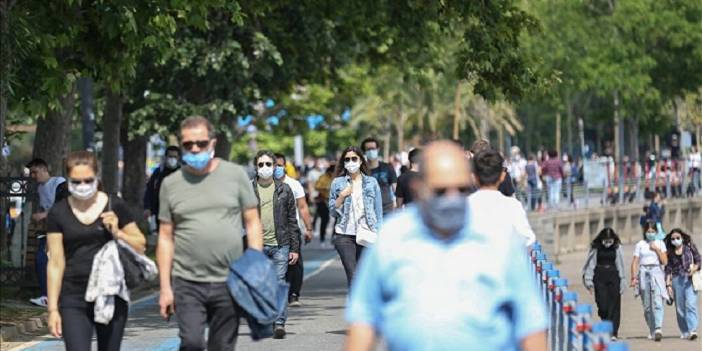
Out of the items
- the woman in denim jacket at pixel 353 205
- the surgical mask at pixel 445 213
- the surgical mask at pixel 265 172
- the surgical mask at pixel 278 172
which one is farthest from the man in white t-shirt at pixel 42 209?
the surgical mask at pixel 445 213

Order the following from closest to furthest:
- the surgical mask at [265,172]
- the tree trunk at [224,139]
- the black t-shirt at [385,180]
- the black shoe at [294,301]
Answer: the surgical mask at [265,172]
the black t-shirt at [385,180]
the black shoe at [294,301]
the tree trunk at [224,139]

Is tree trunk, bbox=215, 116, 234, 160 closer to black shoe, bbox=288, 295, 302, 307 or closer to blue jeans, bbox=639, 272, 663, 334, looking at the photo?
black shoe, bbox=288, 295, 302, 307

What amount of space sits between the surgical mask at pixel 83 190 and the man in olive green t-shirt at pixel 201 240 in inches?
16.1

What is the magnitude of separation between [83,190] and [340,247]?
20.3 feet

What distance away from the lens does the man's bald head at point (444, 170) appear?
602cm

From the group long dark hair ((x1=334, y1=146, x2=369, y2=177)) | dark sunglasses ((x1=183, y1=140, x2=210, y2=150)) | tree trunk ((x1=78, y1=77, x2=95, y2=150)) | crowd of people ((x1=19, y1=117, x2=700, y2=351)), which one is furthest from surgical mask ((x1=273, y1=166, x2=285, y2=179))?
tree trunk ((x1=78, y1=77, x2=95, y2=150))

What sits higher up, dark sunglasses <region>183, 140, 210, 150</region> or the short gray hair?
the short gray hair

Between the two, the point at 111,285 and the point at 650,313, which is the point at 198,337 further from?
the point at 650,313

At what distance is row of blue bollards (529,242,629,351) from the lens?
8.19m

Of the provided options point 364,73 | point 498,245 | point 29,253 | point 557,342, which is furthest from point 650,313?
point 364,73

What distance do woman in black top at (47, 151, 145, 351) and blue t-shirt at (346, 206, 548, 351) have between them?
11.6ft

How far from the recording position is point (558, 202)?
45.9m

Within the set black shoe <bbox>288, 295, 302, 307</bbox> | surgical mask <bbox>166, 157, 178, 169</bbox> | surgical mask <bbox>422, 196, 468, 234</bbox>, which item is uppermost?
surgical mask <bbox>166, 157, 178, 169</bbox>

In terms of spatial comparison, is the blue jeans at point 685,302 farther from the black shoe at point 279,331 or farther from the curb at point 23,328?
the curb at point 23,328
